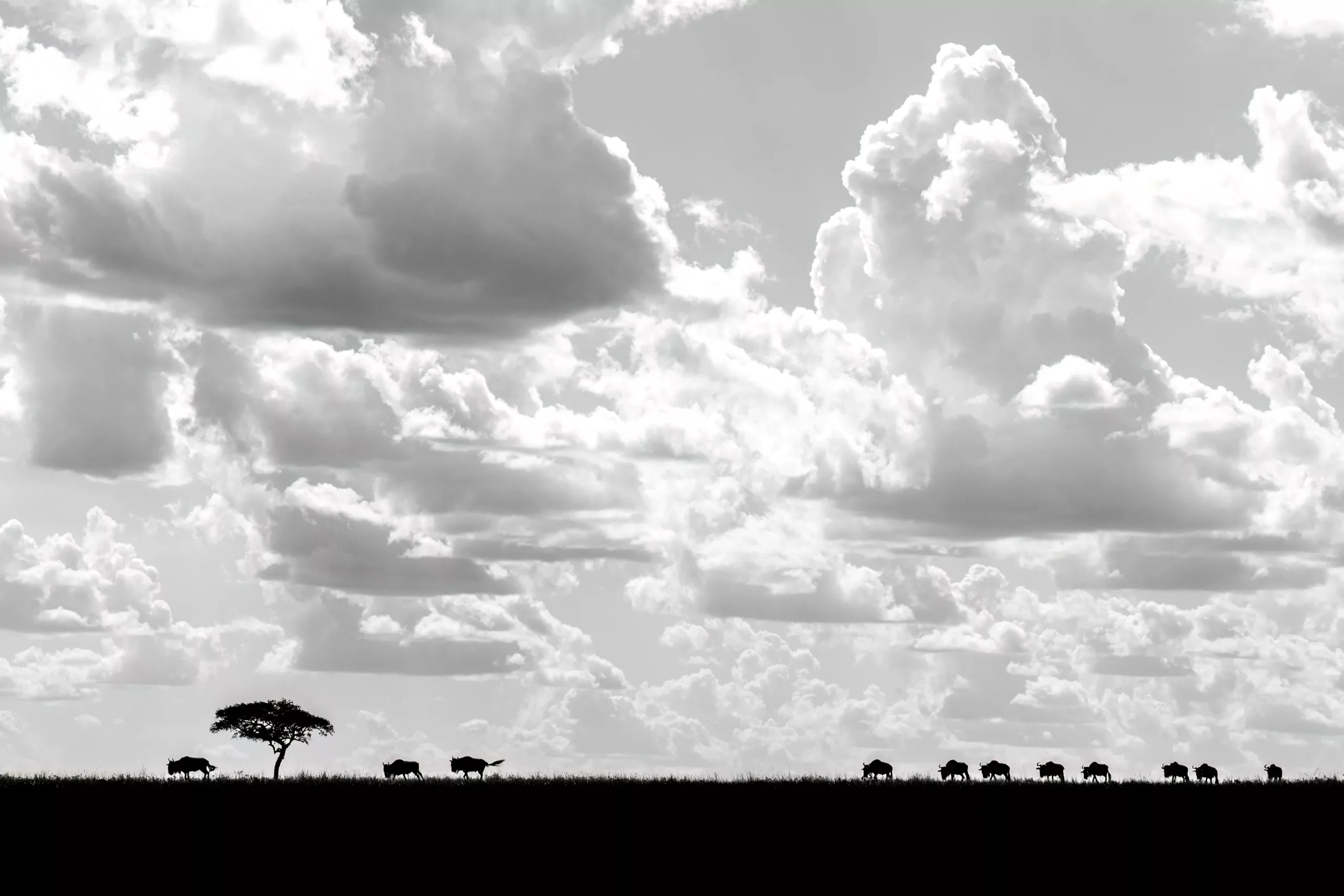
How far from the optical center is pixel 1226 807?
64.9m

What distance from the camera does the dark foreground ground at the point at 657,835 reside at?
1854 inches

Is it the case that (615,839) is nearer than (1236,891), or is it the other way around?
(1236,891)

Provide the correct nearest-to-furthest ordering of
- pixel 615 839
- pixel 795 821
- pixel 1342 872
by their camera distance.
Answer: pixel 1342 872
pixel 615 839
pixel 795 821

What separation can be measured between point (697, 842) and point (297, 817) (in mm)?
14449

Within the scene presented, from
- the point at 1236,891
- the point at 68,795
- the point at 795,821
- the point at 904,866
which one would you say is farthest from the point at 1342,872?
the point at 68,795

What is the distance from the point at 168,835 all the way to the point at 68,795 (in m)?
11.6

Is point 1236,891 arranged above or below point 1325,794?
below

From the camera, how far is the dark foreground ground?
47.1 metres

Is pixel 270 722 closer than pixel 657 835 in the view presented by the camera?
No

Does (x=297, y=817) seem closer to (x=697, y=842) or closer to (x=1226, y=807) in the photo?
(x=697, y=842)

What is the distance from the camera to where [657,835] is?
180 feet

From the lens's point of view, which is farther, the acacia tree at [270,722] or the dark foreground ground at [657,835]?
the acacia tree at [270,722]

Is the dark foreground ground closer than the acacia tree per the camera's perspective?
Yes

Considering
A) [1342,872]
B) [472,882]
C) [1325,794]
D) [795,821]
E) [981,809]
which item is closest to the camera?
[472,882]
